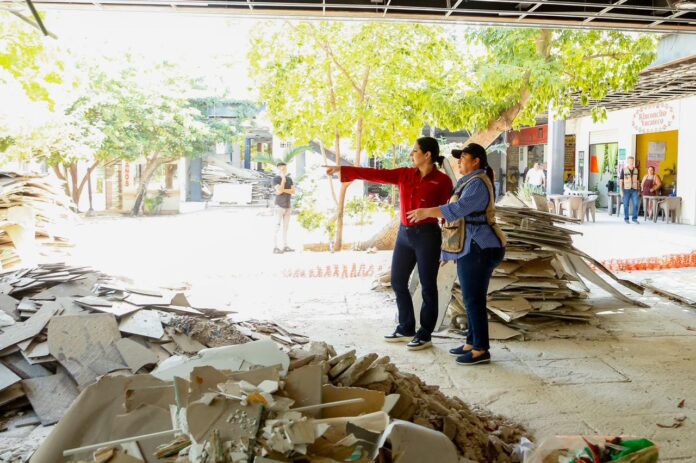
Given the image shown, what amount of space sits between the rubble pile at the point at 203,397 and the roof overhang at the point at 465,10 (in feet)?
10.5

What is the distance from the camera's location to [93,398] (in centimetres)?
337

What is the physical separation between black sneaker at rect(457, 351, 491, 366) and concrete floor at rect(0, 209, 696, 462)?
0.07 m

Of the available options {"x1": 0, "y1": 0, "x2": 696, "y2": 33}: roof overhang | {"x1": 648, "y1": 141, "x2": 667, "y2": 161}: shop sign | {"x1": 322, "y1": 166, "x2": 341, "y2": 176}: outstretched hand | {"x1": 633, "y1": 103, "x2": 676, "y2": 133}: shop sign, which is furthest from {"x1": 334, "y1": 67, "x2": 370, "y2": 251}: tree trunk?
{"x1": 648, "y1": 141, "x2": 667, "y2": 161}: shop sign

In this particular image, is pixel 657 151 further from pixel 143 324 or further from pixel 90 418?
pixel 90 418

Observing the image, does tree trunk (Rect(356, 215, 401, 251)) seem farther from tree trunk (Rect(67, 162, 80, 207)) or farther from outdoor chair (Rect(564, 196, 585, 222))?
tree trunk (Rect(67, 162, 80, 207))

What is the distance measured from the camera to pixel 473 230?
5.52m

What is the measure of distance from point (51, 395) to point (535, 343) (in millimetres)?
4411

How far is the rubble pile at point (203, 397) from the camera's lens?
9.45 ft

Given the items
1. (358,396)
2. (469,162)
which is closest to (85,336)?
(358,396)

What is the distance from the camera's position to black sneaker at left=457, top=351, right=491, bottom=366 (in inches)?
224

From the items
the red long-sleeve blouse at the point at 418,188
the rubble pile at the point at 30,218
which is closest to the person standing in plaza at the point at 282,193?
the rubble pile at the point at 30,218

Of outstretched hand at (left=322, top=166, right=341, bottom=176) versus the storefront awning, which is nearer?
outstretched hand at (left=322, top=166, right=341, bottom=176)

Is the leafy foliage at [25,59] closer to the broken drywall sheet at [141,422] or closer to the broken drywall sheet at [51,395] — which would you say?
the broken drywall sheet at [51,395]

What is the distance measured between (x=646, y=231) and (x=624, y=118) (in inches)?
312
